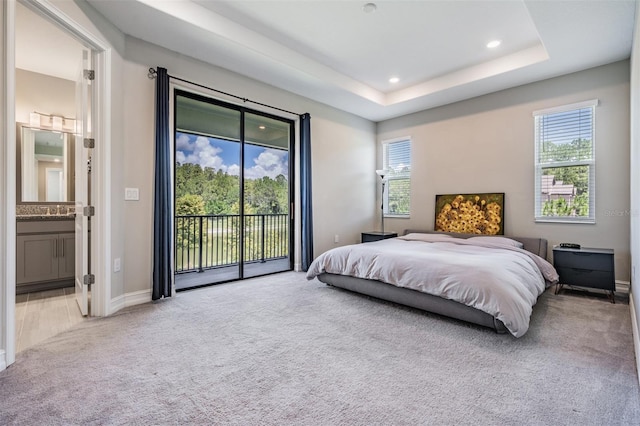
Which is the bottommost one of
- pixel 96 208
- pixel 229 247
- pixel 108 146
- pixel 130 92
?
pixel 229 247

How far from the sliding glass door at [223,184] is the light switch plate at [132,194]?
3.33 feet

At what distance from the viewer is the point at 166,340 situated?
2332 mm

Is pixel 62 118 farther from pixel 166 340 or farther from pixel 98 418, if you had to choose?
A: pixel 98 418

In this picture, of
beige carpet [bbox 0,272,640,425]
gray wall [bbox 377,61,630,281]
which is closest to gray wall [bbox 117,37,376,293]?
gray wall [bbox 377,61,630,281]

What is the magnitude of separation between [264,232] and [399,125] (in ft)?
10.9

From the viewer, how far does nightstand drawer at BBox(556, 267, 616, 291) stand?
330 centimetres

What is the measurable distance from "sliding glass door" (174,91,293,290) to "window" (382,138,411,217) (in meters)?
2.18

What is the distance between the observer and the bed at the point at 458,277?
2.35m

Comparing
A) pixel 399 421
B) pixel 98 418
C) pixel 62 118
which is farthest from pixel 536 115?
pixel 62 118

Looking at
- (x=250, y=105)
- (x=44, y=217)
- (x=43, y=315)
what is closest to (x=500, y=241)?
(x=250, y=105)

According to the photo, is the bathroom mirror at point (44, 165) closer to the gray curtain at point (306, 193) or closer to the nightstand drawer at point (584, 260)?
the gray curtain at point (306, 193)

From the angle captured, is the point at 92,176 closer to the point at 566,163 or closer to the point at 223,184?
the point at 223,184

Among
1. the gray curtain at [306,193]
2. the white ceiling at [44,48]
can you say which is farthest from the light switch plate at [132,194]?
the gray curtain at [306,193]

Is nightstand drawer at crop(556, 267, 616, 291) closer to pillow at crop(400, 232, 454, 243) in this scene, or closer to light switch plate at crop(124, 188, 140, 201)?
pillow at crop(400, 232, 454, 243)
